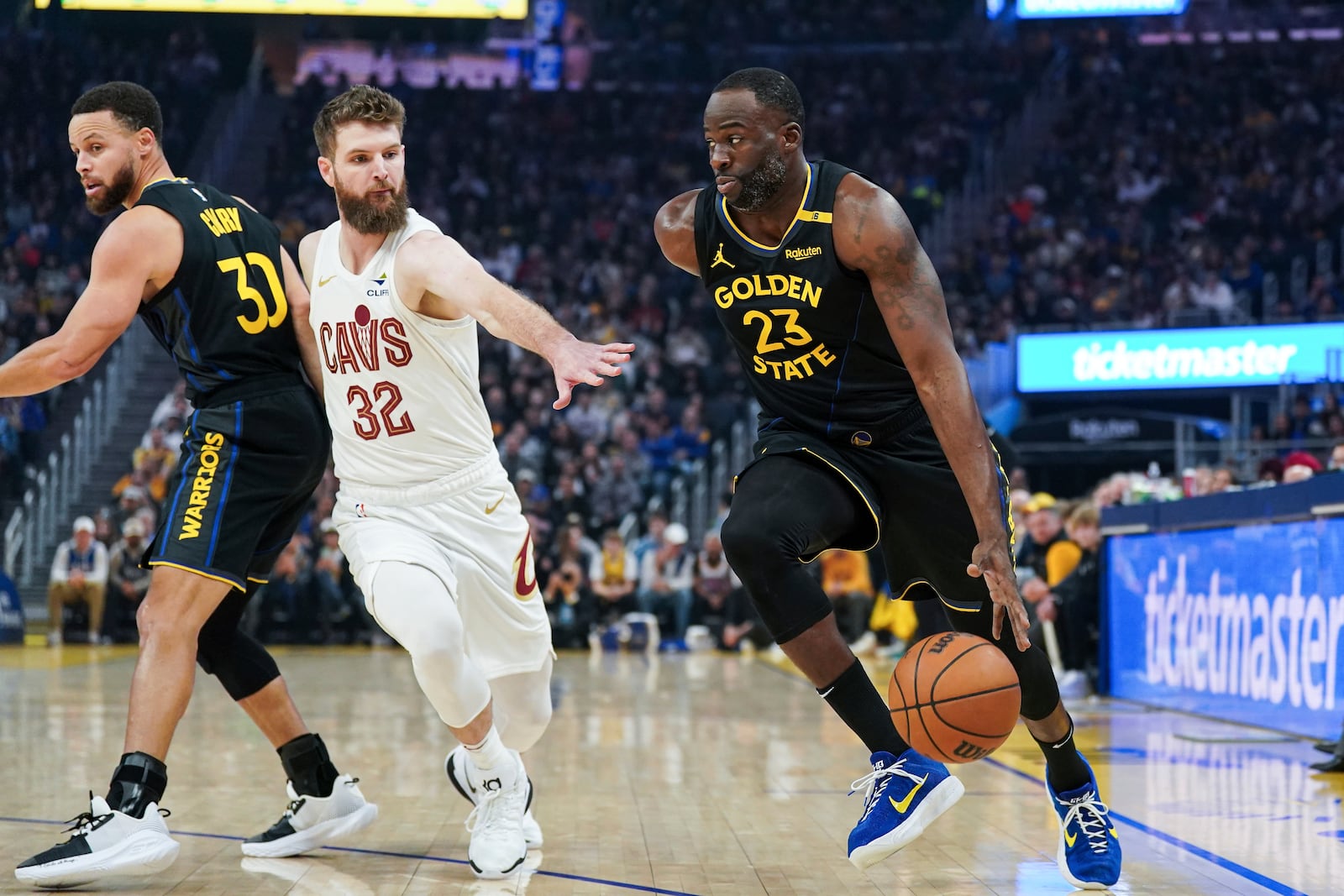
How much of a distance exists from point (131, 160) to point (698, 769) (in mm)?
3544

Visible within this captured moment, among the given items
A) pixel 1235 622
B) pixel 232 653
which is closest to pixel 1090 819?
pixel 232 653

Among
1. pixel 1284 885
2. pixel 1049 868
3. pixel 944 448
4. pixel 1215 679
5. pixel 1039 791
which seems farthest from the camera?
pixel 1215 679

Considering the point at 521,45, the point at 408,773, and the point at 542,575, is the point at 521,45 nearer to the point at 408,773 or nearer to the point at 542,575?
the point at 542,575

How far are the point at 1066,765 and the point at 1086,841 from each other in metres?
0.21

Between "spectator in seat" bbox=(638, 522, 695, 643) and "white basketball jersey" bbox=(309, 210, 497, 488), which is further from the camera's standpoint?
"spectator in seat" bbox=(638, 522, 695, 643)

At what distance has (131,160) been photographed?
4.56 metres

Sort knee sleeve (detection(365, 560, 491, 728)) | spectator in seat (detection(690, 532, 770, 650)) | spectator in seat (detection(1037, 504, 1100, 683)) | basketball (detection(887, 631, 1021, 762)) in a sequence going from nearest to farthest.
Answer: basketball (detection(887, 631, 1021, 762)), knee sleeve (detection(365, 560, 491, 728)), spectator in seat (detection(1037, 504, 1100, 683)), spectator in seat (detection(690, 532, 770, 650))

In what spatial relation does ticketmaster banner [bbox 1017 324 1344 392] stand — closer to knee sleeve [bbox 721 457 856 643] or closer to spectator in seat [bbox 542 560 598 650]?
spectator in seat [bbox 542 560 598 650]

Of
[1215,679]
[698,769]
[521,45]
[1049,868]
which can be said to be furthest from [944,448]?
[521,45]

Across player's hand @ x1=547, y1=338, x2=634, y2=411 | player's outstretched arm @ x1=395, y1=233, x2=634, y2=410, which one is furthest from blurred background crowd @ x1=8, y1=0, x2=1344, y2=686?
player's hand @ x1=547, y1=338, x2=634, y2=411

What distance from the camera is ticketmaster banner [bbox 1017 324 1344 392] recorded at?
16.4 metres

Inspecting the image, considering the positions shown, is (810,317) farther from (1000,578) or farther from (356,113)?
(356,113)

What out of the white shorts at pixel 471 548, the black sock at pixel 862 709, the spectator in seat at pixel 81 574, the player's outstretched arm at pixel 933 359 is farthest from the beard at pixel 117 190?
the spectator in seat at pixel 81 574

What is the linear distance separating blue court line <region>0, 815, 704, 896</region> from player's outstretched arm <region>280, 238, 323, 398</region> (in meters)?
1.41
